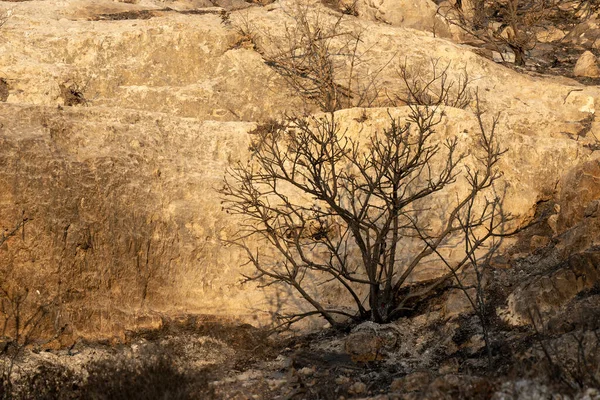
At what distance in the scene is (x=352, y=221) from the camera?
33.9ft

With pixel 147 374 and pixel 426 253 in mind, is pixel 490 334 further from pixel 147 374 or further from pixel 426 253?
pixel 147 374

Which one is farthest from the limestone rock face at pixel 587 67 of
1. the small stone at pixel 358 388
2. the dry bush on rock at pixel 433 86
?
the small stone at pixel 358 388

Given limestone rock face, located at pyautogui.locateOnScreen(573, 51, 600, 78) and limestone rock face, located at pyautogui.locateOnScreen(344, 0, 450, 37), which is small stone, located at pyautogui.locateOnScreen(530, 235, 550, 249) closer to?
limestone rock face, located at pyautogui.locateOnScreen(573, 51, 600, 78)

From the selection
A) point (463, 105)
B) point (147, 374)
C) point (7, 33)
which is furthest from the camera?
point (7, 33)

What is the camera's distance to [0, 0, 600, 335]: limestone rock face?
10586mm

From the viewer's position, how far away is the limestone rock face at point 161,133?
1059cm

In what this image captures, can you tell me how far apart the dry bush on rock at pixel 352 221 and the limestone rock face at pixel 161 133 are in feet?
0.82

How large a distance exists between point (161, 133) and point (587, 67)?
312 inches

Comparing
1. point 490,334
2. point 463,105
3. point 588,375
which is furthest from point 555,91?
point 588,375

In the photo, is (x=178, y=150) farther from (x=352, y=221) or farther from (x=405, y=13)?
(x=405, y=13)

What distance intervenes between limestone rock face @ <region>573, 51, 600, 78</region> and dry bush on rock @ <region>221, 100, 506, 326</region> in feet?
14.8

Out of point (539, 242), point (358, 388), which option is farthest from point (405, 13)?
point (358, 388)

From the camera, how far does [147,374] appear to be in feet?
25.3

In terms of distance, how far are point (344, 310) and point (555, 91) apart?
5534 millimetres
